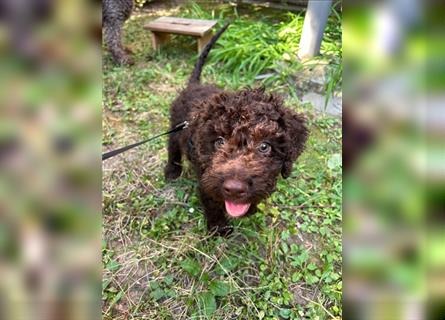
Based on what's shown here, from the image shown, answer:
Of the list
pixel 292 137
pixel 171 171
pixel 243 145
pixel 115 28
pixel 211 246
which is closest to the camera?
pixel 243 145

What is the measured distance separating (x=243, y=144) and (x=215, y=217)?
829 mm

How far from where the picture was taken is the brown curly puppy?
2.17 m

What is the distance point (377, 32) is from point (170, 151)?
299cm

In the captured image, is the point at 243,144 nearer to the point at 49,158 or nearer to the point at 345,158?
the point at 345,158

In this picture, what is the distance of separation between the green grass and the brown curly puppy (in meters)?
0.52

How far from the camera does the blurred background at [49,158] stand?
1.77 ft

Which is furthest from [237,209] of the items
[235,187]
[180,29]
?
[180,29]

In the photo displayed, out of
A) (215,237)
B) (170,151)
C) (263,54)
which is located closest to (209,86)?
(170,151)

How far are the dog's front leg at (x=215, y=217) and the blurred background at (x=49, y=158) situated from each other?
2.16 m

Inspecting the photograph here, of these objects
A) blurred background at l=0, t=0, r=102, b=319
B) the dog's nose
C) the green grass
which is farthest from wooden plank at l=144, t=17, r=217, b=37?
blurred background at l=0, t=0, r=102, b=319

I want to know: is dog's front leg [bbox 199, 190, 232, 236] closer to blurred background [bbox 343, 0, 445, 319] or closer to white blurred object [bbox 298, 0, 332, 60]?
blurred background [bbox 343, 0, 445, 319]

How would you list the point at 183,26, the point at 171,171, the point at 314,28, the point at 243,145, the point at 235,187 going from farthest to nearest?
1. the point at 183,26
2. the point at 314,28
3. the point at 171,171
4. the point at 243,145
5. the point at 235,187

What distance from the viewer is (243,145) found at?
2334mm

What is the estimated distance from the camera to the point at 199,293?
2.54m
